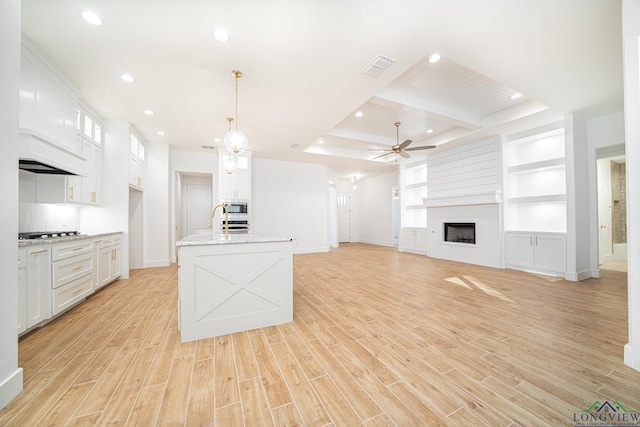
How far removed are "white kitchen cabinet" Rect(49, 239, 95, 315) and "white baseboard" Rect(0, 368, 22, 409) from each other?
4.72 feet

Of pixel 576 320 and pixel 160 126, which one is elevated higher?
pixel 160 126

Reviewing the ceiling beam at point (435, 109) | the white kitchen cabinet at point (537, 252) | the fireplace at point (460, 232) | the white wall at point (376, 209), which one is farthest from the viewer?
the white wall at point (376, 209)

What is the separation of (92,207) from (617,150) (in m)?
10.0

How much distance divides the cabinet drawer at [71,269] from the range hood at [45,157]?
1131 mm

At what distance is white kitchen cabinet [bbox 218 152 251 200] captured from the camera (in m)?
6.05

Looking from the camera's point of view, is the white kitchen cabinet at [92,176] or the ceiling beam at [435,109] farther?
the ceiling beam at [435,109]

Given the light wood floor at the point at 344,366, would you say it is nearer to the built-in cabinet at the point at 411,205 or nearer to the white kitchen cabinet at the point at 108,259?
the white kitchen cabinet at the point at 108,259

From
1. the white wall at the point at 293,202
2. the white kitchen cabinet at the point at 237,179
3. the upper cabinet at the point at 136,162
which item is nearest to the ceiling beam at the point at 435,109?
the white kitchen cabinet at the point at 237,179

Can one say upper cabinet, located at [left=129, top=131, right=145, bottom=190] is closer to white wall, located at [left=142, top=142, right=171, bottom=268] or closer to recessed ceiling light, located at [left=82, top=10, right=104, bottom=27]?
white wall, located at [left=142, top=142, right=171, bottom=268]

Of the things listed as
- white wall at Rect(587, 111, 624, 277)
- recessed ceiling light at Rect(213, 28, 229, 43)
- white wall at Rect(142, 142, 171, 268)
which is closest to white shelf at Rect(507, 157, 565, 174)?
white wall at Rect(587, 111, 624, 277)

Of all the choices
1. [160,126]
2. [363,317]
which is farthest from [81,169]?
[363,317]

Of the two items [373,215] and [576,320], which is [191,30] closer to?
[576,320]

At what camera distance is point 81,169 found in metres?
3.08

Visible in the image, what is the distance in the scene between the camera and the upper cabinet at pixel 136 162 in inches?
185
